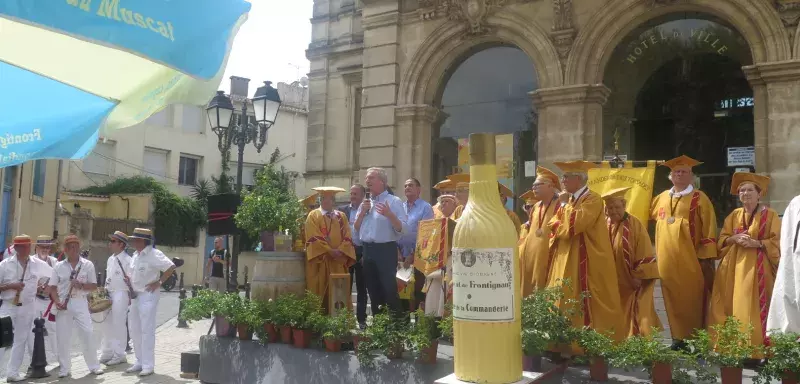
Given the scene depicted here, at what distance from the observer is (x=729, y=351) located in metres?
5.26

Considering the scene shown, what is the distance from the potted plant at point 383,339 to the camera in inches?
260

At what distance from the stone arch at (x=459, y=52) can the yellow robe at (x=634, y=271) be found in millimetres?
6436

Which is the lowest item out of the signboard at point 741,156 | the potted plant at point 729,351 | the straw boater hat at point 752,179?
the potted plant at point 729,351

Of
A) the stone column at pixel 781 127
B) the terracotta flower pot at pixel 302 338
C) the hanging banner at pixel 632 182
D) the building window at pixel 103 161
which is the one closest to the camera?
the terracotta flower pot at pixel 302 338

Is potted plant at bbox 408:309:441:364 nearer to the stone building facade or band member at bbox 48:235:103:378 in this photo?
band member at bbox 48:235:103:378

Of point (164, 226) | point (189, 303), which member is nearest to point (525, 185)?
point (189, 303)

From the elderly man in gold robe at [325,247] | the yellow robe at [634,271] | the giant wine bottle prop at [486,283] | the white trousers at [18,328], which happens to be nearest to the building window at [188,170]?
the white trousers at [18,328]

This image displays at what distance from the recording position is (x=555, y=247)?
269 inches

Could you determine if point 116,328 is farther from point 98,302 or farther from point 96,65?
point 96,65

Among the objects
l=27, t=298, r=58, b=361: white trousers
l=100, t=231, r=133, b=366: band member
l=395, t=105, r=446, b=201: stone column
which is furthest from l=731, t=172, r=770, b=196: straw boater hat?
l=27, t=298, r=58, b=361: white trousers

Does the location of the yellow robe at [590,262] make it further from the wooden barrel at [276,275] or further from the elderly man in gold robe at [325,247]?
the wooden barrel at [276,275]

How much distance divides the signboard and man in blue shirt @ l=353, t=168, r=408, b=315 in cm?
693

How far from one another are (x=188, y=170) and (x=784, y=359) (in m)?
41.0

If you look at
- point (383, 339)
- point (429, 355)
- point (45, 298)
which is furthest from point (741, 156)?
point (45, 298)
